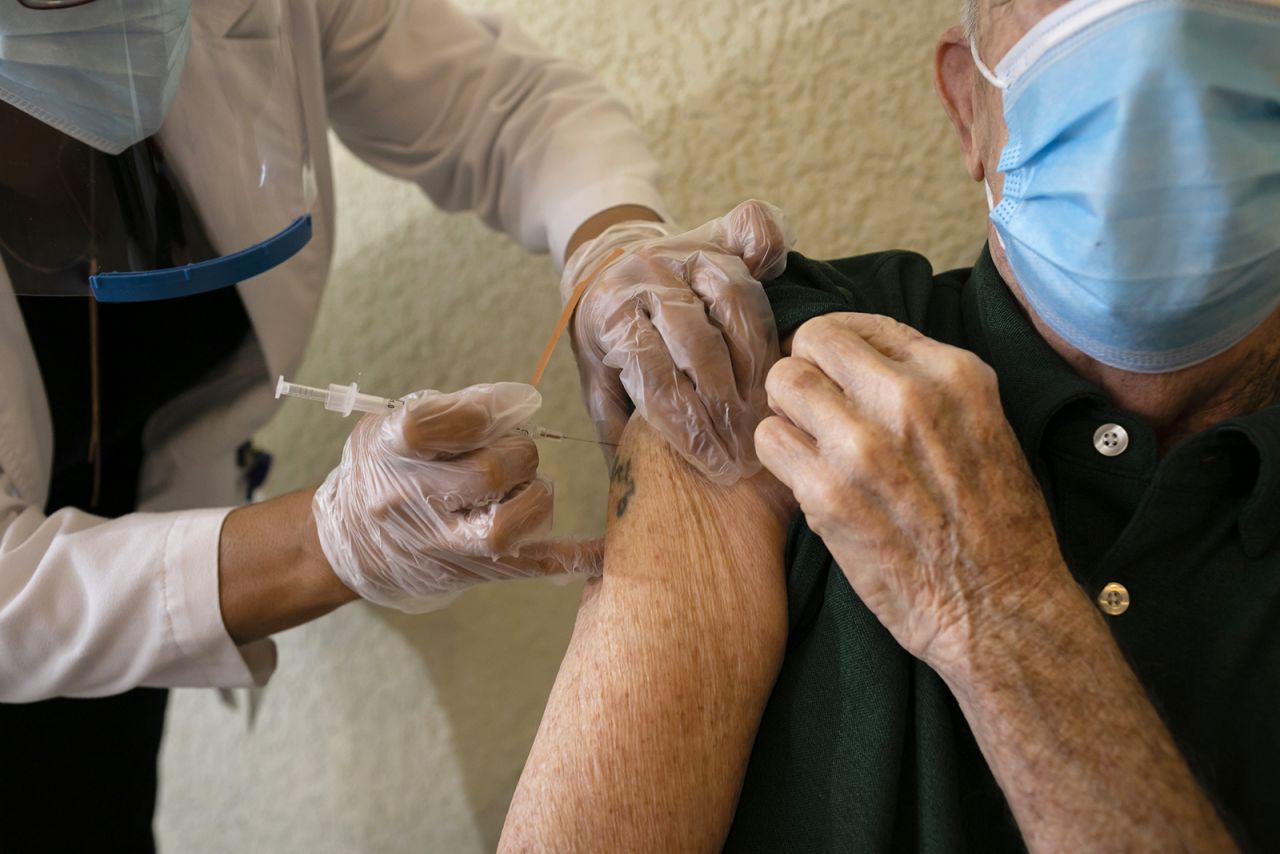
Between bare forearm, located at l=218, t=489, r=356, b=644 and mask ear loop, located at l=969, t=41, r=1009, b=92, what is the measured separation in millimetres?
715

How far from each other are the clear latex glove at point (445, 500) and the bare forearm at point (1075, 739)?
366 millimetres

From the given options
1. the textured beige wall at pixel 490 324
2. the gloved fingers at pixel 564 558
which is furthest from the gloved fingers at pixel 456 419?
the textured beige wall at pixel 490 324

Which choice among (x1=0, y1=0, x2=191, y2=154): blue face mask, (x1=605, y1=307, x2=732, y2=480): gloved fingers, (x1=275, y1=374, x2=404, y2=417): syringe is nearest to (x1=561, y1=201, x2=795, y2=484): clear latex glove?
(x1=605, y1=307, x2=732, y2=480): gloved fingers

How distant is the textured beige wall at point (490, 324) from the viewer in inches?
54.9

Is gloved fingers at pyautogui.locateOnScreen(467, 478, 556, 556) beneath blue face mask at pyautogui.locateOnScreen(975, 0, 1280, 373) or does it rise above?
beneath

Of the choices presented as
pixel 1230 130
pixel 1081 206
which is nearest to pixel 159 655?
pixel 1081 206

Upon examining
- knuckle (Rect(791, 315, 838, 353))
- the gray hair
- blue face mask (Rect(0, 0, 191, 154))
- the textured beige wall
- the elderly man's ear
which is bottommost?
the textured beige wall

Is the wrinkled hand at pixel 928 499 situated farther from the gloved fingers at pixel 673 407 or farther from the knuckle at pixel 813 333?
the gloved fingers at pixel 673 407

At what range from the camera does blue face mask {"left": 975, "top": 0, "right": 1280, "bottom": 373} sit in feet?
2.36

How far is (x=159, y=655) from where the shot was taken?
1.03 metres

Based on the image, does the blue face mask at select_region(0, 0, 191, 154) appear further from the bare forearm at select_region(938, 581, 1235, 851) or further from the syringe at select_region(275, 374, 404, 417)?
the bare forearm at select_region(938, 581, 1235, 851)

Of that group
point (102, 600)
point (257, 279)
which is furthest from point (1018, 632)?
point (257, 279)

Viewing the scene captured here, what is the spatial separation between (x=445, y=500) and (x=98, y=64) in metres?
0.48

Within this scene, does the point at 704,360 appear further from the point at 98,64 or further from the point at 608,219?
the point at 98,64
